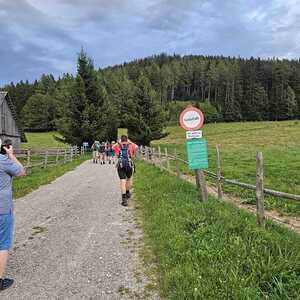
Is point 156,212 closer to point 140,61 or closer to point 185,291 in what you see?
point 185,291

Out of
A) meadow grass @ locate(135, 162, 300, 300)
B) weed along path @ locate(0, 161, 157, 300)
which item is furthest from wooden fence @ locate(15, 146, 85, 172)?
meadow grass @ locate(135, 162, 300, 300)

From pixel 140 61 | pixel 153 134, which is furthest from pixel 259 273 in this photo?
pixel 140 61

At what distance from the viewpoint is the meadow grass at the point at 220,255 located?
4.16m

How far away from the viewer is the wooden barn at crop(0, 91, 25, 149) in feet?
133

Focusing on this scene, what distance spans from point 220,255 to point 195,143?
187 inches

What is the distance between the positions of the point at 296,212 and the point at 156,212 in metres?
3.82

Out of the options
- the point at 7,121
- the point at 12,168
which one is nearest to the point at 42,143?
the point at 7,121

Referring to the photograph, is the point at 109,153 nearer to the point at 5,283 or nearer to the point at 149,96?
the point at 149,96

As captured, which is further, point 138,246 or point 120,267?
point 138,246

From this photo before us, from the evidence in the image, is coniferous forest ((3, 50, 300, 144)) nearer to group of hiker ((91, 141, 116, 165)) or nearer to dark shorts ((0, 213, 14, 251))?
group of hiker ((91, 141, 116, 165))

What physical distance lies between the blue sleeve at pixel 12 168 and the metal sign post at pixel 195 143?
17.0 feet

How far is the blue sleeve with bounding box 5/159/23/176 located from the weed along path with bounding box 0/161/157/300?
1.47m

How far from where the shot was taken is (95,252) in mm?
6148

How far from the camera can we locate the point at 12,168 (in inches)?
200
